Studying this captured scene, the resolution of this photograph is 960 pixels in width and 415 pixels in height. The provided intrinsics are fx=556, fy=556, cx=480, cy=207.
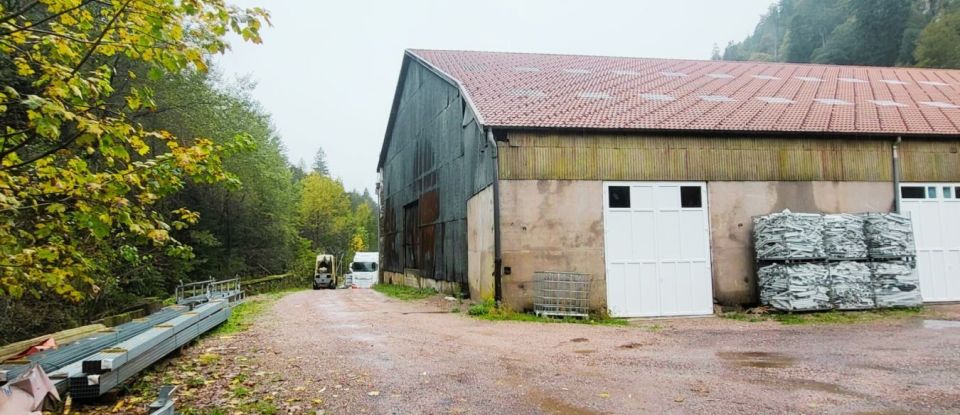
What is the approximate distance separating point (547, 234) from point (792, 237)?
17.9 ft

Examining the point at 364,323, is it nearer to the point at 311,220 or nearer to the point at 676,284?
the point at 676,284

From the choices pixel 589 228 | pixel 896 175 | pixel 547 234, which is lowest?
pixel 547 234

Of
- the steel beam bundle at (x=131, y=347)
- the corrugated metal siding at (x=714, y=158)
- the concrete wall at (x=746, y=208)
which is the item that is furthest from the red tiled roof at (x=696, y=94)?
the steel beam bundle at (x=131, y=347)

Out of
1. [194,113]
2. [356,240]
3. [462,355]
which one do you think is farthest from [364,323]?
[356,240]

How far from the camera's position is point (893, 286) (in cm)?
1277

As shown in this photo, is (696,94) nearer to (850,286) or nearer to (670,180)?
(670,180)

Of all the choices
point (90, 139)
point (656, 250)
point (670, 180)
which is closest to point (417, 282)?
point (656, 250)

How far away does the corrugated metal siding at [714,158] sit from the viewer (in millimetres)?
12984

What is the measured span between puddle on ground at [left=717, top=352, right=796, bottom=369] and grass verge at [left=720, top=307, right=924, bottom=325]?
4.05 meters

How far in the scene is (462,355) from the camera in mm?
8000

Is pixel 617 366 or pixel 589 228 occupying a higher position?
pixel 589 228

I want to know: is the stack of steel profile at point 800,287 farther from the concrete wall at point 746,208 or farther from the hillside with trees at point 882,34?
the hillside with trees at point 882,34

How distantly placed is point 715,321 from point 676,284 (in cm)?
125

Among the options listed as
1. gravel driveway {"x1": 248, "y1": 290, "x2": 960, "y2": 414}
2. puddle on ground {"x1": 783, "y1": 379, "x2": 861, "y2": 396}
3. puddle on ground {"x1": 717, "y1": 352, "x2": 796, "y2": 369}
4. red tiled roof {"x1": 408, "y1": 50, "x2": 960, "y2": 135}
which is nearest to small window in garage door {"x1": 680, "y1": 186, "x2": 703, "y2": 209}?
red tiled roof {"x1": 408, "y1": 50, "x2": 960, "y2": 135}
